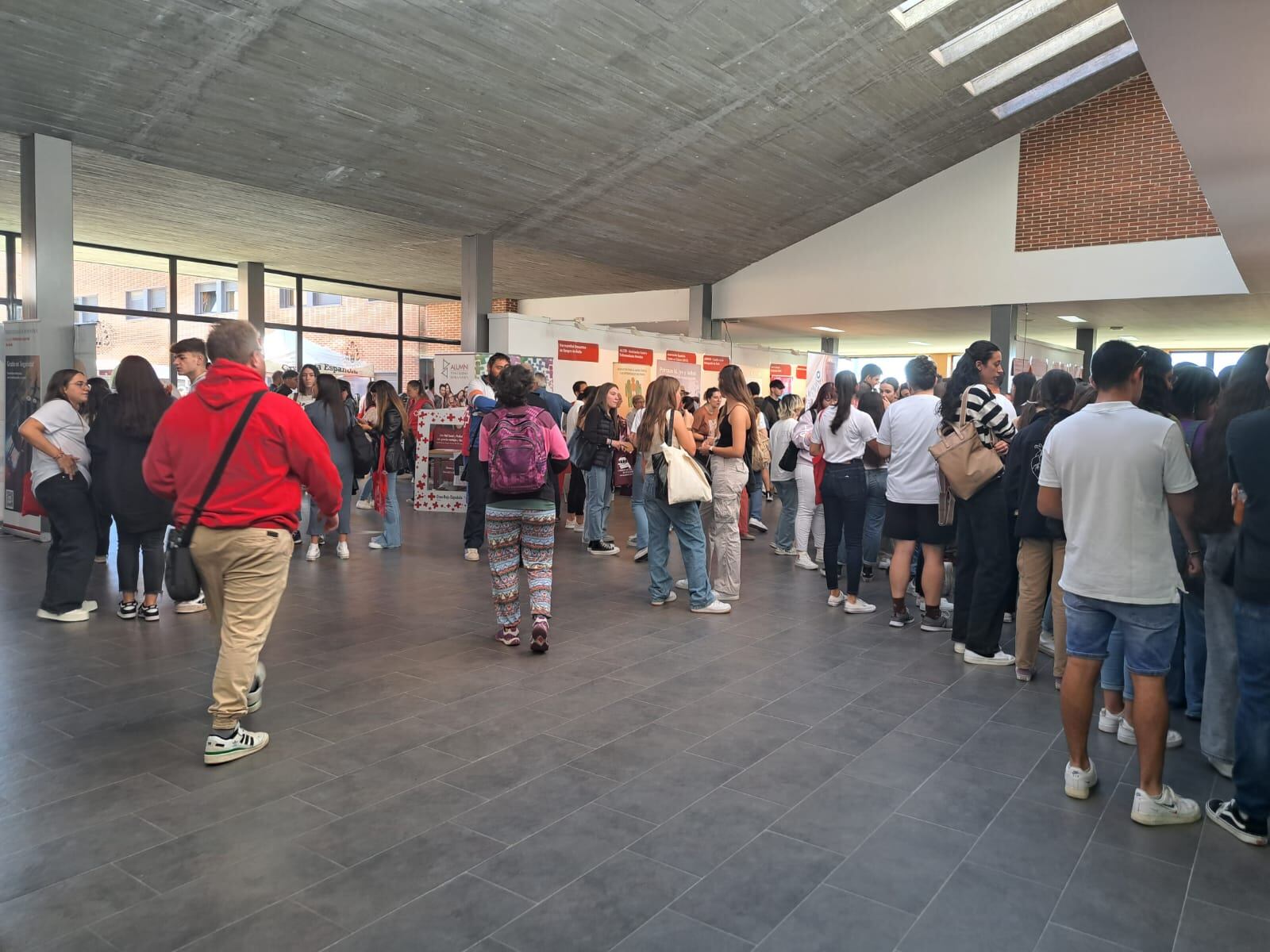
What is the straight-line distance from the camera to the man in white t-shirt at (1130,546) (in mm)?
2840

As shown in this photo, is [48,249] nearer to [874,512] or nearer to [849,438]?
[849,438]

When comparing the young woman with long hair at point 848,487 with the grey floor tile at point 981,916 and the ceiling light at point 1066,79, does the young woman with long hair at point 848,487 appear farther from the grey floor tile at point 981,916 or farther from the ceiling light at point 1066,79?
the ceiling light at point 1066,79

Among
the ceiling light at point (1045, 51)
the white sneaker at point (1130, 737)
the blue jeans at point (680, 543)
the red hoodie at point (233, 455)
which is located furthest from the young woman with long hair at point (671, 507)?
the ceiling light at point (1045, 51)

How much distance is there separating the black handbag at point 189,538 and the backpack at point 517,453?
1.50 metres

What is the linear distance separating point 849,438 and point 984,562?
58.5 inches

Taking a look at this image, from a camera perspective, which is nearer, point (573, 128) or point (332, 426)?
point (332, 426)

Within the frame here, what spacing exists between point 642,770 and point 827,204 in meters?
12.8

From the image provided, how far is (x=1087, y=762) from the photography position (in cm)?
313

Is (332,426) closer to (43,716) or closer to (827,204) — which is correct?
(43,716)

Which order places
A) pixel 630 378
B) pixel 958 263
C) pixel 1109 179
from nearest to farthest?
pixel 1109 179 → pixel 630 378 → pixel 958 263

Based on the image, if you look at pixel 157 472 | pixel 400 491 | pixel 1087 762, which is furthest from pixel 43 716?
pixel 400 491

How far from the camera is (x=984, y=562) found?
4.62 m

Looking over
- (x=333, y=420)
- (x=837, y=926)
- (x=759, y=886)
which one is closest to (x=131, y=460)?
(x=333, y=420)

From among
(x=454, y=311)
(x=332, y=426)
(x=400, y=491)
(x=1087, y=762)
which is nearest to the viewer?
(x=1087, y=762)
